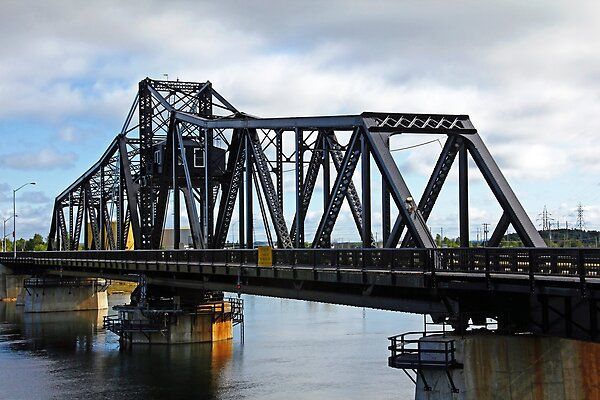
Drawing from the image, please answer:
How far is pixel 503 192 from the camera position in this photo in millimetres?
35656

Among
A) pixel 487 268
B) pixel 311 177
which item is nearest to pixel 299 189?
pixel 311 177

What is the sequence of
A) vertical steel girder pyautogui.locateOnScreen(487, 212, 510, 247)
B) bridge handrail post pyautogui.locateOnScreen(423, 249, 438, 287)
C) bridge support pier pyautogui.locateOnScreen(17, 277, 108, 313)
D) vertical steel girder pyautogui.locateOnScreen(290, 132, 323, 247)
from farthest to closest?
bridge support pier pyautogui.locateOnScreen(17, 277, 108, 313) < vertical steel girder pyautogui.locateOnScreen(290, 132, 323, 247) < vertical steel girder pyautogui.locateOnScreen(487, 212, 510, 247) < bridge handrail post pyautogui.locateOnScreen(423, 249, 438, 287)

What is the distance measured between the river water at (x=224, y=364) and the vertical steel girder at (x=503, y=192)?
12.1 m

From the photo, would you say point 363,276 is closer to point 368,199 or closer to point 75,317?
point 368,199

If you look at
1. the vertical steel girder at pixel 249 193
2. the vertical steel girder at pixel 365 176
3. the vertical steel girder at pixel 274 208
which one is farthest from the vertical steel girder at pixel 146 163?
the vertical steel girder at pixel 365 176

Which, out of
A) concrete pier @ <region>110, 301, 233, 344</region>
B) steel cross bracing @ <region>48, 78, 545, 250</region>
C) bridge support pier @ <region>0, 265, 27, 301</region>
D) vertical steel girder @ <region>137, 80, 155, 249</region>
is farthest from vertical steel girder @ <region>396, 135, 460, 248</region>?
bridge support pier @ <region>0, 265, 27, 301</region>

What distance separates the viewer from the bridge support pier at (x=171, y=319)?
67.9 metres

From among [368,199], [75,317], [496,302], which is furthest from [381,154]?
[75,317]

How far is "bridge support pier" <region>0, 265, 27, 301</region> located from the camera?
126269 mm

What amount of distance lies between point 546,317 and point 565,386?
94.6 inches

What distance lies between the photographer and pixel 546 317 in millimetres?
27156

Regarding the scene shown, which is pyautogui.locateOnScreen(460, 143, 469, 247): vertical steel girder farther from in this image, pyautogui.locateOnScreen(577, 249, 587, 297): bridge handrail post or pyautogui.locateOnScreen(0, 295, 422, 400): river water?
pyautogui.locateOnScreen(577, 249, 587, 297): bridge handrail post

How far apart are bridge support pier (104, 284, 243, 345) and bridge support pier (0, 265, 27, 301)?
61.4m

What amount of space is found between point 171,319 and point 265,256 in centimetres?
2750
